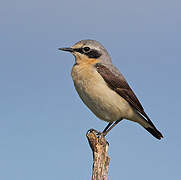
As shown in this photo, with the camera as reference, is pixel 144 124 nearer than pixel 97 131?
No

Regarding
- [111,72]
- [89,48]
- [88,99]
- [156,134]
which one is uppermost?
[89,48]

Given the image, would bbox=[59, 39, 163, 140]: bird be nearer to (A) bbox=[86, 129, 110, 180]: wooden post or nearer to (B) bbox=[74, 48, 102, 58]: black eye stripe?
(B) bbox=[74, 48, 102, 58]: black eye stripe

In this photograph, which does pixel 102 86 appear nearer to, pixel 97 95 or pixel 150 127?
pixel 97 95

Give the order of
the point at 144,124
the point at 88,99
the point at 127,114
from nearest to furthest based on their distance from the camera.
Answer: the point at 88,99 → the point at 127,114 → the point at 144,124

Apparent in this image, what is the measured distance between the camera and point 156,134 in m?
11.8

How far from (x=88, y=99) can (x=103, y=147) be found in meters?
1.72

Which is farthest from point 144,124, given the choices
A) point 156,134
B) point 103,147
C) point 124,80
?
point 103,147

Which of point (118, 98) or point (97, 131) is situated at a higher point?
point (118, 98)

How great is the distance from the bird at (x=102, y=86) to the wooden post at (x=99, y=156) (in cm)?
117

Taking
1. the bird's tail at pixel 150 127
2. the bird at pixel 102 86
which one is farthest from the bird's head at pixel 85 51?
the bird's tail at pixel 150 127

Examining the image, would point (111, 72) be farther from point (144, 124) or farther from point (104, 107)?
point (144, 124)

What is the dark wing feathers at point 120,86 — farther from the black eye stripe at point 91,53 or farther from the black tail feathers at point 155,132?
the black tail feathers at point 155,132

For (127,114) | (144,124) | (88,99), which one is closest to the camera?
(88,99)

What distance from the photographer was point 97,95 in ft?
32.5
